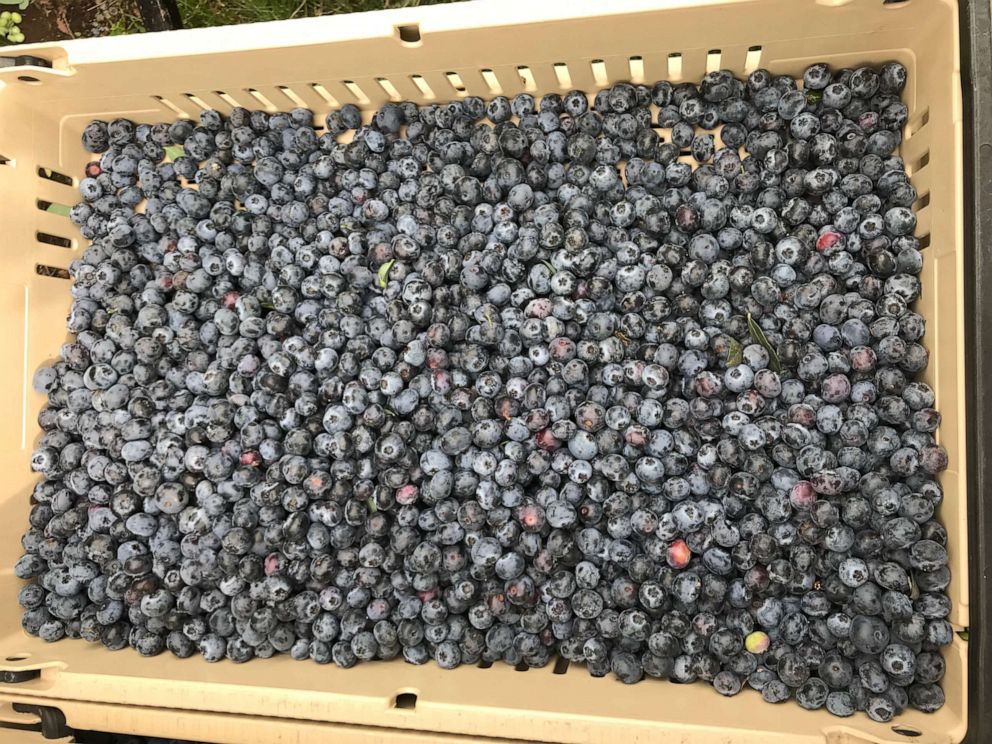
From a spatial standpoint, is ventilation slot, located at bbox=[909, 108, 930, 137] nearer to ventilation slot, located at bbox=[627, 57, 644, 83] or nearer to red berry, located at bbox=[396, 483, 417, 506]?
ventilation slot, located at bbox=[627, 57, 644, 83]

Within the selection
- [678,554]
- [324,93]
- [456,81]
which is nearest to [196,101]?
[324,93]

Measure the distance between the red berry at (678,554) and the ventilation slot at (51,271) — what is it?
6.06ft

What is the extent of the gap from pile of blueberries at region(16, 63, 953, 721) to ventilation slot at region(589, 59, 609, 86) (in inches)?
2.0

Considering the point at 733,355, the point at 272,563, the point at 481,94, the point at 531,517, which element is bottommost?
the point at 272,563

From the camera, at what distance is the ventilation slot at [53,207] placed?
6.33 feet

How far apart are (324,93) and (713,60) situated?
98cm

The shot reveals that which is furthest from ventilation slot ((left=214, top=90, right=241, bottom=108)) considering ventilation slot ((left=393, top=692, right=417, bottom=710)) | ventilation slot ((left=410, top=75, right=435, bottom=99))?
ventilation slot ((left=393, top=692, right=417, bottom=710))

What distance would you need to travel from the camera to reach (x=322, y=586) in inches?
65.5

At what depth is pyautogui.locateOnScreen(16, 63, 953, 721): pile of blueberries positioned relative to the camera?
149cm

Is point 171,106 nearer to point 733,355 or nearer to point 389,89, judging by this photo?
point 389,89

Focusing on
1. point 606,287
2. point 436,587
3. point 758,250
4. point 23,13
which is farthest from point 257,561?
point 23,13

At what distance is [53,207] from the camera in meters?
1.96

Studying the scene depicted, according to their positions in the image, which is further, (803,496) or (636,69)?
(636,69)

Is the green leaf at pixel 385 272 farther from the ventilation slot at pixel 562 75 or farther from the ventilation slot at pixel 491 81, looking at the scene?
the ventilation slot at pixel 562 75
